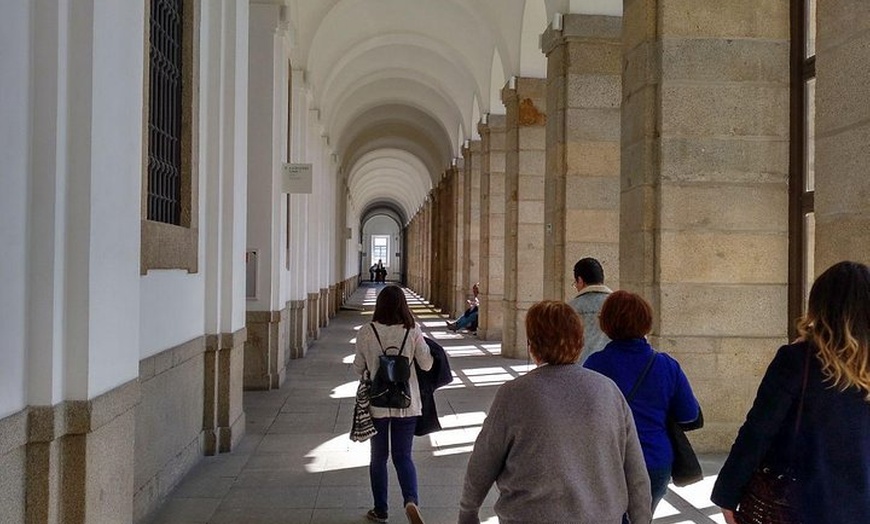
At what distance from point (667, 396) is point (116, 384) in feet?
8.72

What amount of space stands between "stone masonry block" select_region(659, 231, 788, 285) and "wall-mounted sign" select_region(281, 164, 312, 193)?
5.71 meters

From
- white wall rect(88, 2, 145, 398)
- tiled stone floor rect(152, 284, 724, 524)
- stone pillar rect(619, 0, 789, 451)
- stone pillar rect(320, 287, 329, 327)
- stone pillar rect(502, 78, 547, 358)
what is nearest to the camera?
white wall rect(88, 2, 145, 398)

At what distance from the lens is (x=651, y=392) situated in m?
3.42

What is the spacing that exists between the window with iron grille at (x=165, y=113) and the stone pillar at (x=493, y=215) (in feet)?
38.2

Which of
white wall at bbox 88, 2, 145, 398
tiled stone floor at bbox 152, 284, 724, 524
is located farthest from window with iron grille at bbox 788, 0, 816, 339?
white wall at bbox 88, 2, 145, 398

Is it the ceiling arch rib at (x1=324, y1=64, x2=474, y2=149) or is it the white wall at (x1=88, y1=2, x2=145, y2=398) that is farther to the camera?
the ceiling arch rib at (x1=324, y1=64, x2=474, y2=149)

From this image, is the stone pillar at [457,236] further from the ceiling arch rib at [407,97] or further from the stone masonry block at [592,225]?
the stone masonry block at [592,225]

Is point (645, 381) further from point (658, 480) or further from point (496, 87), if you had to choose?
point (496, 87)

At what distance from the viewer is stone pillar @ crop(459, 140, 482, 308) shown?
2127 cm

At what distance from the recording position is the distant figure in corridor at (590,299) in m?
5.13

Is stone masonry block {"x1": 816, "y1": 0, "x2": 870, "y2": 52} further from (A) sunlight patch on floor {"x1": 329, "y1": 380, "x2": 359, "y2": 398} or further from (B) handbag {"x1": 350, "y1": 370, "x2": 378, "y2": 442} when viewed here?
(A) sunlight patch on floor {"x1": 329, "y1": 380, "x2": 359, "y2": 398}

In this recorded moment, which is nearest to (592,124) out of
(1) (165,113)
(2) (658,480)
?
(1) (165,113)

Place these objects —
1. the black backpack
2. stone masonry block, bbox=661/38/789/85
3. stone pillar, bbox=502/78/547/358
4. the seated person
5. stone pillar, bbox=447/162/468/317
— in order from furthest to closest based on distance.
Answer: stone pillar, bbox=447/162/468/317
the seated person
stone pillar, bbox=502/78/547/358
stone masonry block, bbox=661/38/789/85
the black backpack

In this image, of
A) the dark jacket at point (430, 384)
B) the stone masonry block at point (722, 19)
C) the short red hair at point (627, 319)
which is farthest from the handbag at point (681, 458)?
the stone masonry block at point (722, 19)
